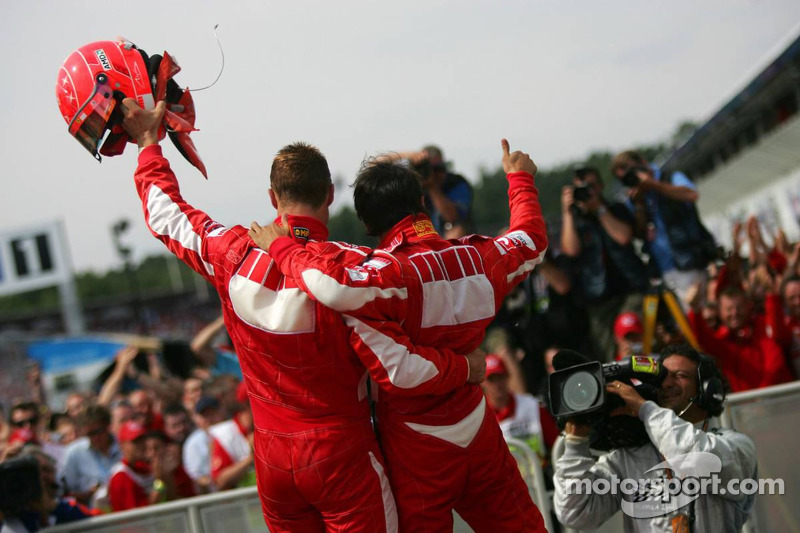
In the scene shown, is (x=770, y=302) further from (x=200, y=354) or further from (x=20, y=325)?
(x=20, y=325)

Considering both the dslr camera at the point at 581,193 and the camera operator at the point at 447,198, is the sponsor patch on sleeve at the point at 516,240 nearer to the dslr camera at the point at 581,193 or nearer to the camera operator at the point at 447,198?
the camera operator at the point at 447,198

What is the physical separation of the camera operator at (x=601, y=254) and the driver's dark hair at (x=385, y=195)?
2898 mm

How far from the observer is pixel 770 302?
5090 mm

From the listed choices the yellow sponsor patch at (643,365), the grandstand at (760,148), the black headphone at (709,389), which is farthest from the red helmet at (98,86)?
the grandstand at (760,148)

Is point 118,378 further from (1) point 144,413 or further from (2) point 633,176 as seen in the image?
(2) point 633,176

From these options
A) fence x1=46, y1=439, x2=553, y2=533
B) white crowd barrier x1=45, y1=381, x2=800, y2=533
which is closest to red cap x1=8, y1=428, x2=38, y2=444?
fence x1=46, y1=439, x2=553, y2=533

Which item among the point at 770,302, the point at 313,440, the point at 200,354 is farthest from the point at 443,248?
the point at 200,354

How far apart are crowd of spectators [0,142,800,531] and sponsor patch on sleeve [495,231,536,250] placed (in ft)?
5.19

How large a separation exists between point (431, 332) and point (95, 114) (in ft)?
4.78

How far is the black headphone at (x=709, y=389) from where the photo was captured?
3094 mm

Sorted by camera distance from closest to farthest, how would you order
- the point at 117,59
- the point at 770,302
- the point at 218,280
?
1. the point at 218,280
2. the point at 117,59
3. the point at 770,302

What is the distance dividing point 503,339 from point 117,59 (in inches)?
146

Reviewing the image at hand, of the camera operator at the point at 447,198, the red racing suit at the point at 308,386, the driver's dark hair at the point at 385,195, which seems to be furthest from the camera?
the camera operator at the point at 447,198

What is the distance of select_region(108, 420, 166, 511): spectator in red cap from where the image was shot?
5273 millimetres
